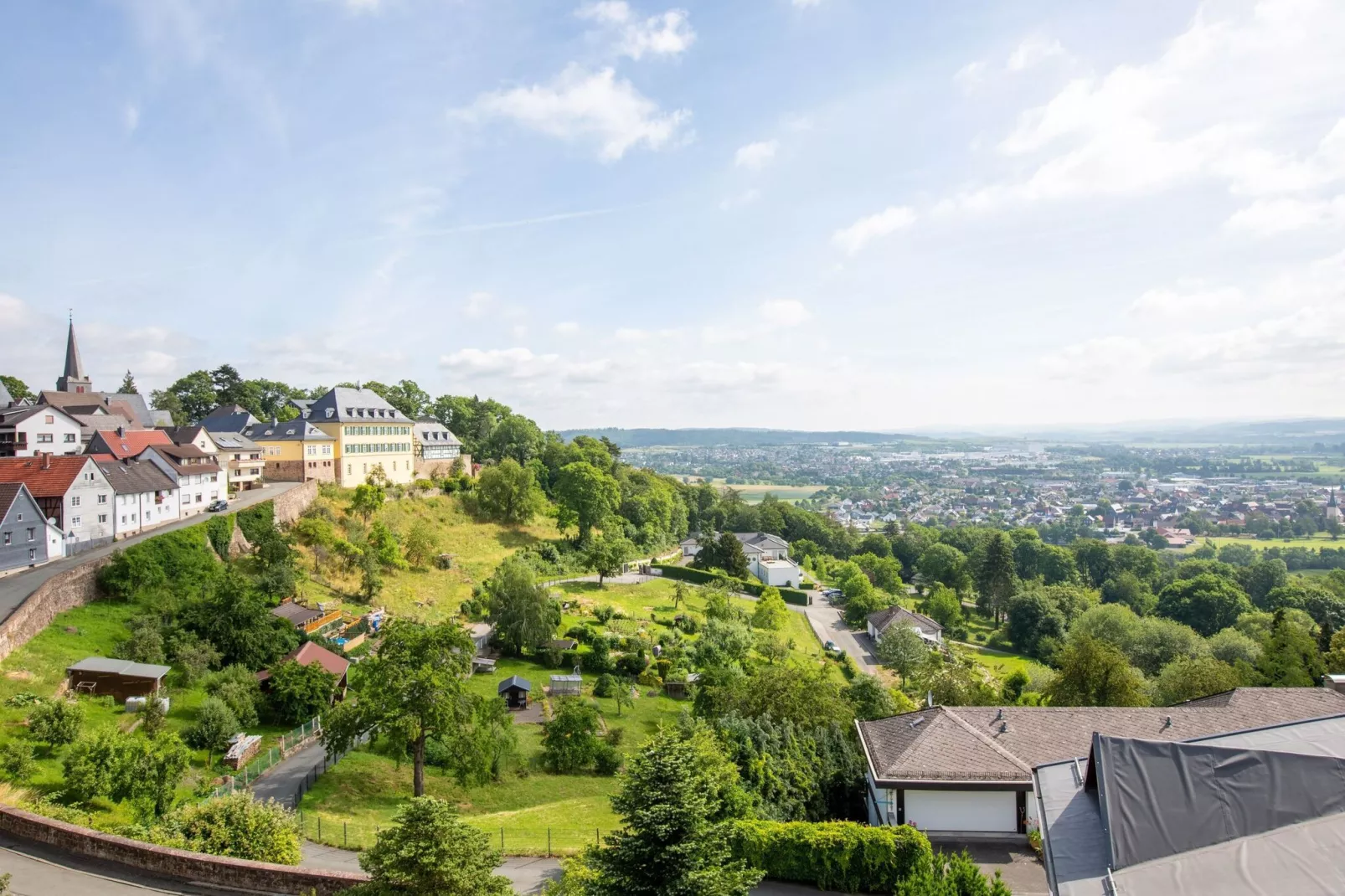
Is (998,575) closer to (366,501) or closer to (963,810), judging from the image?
(366,501)

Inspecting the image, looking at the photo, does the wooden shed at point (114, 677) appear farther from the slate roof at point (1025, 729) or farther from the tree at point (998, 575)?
the tree at point (998, 575)

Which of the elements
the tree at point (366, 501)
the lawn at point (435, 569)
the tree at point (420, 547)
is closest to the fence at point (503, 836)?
the lawn at point (435, 569)

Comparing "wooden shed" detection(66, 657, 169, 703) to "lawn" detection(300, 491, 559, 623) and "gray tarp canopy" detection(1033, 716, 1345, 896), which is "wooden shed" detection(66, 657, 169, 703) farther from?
"gray tarp canopy" detection(1033, 716, 1345, 896)

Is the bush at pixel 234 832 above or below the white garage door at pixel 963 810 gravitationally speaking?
above

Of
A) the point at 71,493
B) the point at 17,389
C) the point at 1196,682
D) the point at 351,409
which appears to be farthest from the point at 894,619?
the point at 17,389

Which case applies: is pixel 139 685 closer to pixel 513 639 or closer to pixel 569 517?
pixel 513 639

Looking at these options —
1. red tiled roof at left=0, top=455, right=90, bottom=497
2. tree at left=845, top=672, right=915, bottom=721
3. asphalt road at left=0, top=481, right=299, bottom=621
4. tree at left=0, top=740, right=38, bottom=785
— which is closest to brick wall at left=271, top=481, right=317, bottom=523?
asphalt road at left=0, top=481, right=299, bottom=621
